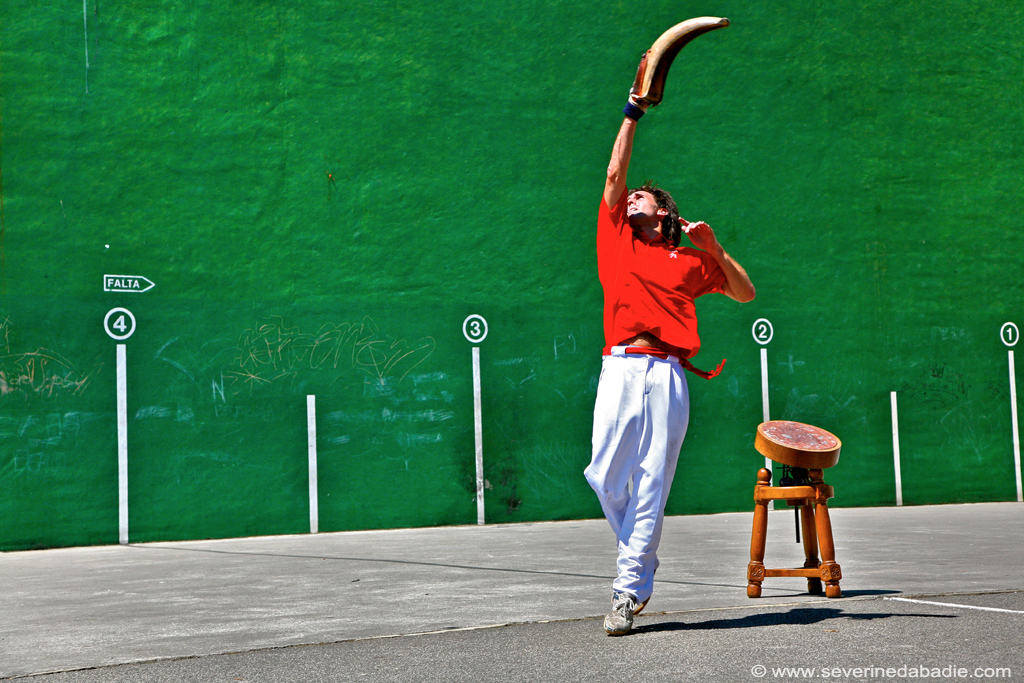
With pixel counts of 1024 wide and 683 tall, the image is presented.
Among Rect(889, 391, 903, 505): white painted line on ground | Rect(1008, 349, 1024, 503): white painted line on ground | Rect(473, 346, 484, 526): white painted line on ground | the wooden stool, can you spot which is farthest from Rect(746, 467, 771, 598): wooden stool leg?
Rect(1008, 349, 1024, 503): white painted line on ground

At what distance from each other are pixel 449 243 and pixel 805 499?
5672 mm

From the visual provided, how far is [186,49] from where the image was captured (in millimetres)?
9695

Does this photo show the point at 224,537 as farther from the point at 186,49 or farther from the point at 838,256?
the point at 838,256

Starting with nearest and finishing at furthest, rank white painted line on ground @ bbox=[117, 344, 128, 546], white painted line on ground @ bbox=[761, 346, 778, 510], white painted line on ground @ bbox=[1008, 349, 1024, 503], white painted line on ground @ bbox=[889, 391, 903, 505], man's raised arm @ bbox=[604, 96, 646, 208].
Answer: man's raised arm @ bbox=[604, 96, 646, 208], white painted line on ground @ bbox=[117, 344, 128, 546], white painted line on ground @ bbox=[761, 346, 778, 510], white painted line on ground @ bbox=[889, 391, 903, 505], white painted line on ground @ bbox=[1008, 349, 1024, 503]

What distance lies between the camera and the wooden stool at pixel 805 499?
5191 millimetres

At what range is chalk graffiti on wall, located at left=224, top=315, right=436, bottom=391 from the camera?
9656mm

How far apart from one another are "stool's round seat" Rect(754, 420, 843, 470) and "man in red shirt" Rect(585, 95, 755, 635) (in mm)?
797

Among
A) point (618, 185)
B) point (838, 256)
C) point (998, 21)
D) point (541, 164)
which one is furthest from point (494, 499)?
point (998, 21)

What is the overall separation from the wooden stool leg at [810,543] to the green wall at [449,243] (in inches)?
200

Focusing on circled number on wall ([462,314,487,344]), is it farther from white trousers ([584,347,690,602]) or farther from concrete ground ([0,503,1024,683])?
white trousers ([584,347,690,602])

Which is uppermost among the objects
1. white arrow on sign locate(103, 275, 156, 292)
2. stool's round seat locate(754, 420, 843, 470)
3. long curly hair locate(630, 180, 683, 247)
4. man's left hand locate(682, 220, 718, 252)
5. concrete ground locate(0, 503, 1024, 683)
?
white arrow on sign locate(103, 275, 156, 292)

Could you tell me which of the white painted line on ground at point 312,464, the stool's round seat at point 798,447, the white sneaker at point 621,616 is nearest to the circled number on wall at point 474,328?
the white painted line on ground at point 312,464

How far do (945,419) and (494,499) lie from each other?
5.36 m

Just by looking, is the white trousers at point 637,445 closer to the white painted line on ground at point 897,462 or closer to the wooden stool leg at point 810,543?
the wooden stool leg at point 810,543
